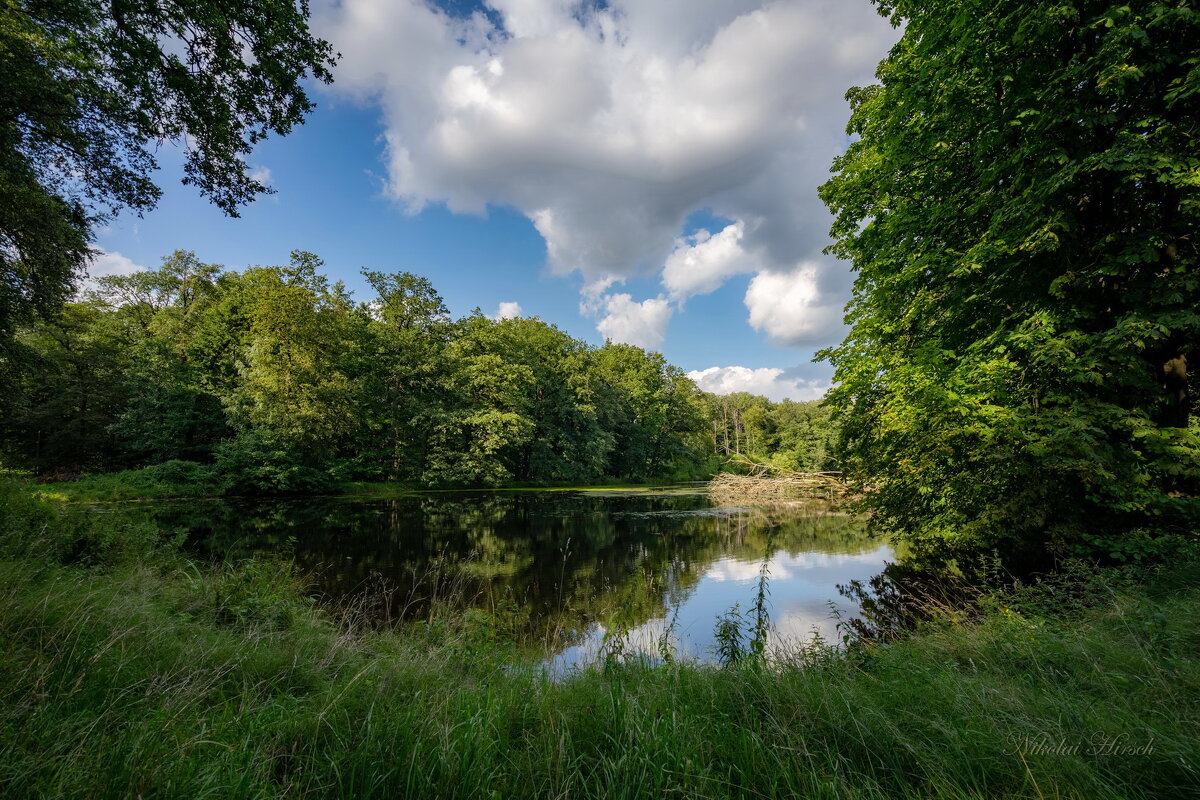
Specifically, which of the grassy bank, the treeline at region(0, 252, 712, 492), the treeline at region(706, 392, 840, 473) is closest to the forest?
the grassy bank

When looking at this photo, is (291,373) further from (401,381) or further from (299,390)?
(401,381)

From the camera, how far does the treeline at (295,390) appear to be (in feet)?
85.4

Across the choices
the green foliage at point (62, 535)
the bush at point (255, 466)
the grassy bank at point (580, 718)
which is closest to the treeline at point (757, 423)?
the bush at point (255, 466)

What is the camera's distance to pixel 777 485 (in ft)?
51.2

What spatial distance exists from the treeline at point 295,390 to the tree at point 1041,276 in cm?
2878

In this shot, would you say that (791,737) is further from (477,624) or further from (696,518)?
(696,518)

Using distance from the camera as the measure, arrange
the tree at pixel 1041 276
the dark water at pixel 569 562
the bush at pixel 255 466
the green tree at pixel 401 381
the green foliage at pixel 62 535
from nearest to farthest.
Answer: the tree at pixel 1041 276 → the green foliage at pixel 62 535 → the dark water at pixel 569 562 → the bush at pixel 255 466 → the green tree at pixel 401 381

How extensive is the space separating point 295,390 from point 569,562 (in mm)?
22542

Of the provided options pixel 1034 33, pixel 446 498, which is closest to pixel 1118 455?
pixel 1034 33

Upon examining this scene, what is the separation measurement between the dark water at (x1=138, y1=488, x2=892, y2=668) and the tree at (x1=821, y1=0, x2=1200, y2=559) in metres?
3.43

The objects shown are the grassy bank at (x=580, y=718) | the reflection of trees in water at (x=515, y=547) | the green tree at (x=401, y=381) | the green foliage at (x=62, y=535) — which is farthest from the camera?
the green tree at (x=401, y=381)

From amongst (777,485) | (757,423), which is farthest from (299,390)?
(757,423)

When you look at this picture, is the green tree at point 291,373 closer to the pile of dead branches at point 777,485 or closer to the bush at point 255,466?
the bush at point 255,466

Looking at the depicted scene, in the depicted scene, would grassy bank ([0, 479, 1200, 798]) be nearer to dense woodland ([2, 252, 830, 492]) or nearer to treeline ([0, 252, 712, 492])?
dense woodland ([2, 252, 830, 492])
